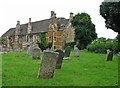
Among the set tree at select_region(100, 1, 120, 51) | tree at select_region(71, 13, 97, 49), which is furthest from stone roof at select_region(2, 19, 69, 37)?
tree at select_region(100, 1, 120, 51)

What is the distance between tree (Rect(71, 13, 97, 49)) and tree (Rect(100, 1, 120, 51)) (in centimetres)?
3264

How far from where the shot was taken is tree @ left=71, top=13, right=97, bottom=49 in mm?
77188

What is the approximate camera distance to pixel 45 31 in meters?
90.0

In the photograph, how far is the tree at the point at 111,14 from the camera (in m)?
38.6

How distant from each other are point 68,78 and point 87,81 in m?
1.24

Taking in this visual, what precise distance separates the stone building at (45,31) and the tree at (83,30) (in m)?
9.21

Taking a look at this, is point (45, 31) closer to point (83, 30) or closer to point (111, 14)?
point (83, 30)

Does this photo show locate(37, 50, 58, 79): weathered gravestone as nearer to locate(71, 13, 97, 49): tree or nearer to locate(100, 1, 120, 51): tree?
locate(100, 1, 120, 51): tree

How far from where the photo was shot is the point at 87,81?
15.3 meters

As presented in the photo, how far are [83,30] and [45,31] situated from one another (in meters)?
16.7

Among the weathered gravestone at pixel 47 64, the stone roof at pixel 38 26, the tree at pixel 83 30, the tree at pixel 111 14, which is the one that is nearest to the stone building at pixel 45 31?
the stone roof at pixel 38 26

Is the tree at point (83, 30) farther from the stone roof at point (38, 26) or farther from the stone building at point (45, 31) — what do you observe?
the stone roof at point (38, 26)

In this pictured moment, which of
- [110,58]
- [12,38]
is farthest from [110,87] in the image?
[12,38]

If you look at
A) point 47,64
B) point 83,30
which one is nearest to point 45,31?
point 83,30
